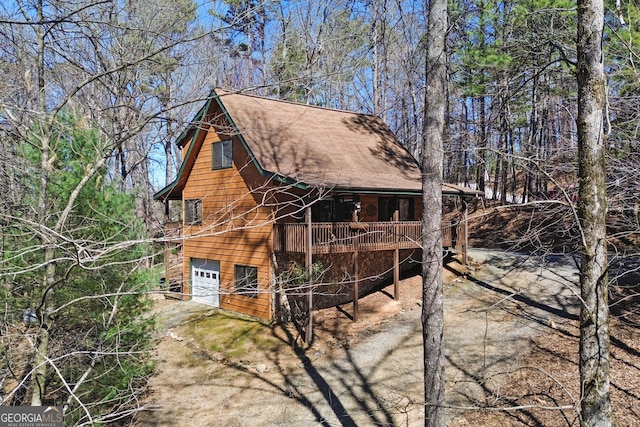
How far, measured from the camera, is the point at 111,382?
7840 millimetres

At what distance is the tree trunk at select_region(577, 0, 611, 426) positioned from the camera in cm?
361

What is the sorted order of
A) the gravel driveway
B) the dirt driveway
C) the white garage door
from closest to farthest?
1. the dirt driveway
2. the gravel driveway
3. the white garage door

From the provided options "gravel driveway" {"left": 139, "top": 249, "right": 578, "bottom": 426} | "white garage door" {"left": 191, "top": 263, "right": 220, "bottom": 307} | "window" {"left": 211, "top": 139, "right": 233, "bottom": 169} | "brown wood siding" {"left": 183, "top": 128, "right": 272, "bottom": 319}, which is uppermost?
"window" {"left": 211, "top": 139, "right": 233, "bottom": 169}

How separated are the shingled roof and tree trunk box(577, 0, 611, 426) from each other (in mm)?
8984

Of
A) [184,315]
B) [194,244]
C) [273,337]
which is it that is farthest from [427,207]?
[194,244]

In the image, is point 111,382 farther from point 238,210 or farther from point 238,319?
point 238,210

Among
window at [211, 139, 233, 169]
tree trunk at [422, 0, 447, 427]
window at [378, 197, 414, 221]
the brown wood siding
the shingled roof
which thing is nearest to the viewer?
tree trunk at [422, 0, 447, 427]

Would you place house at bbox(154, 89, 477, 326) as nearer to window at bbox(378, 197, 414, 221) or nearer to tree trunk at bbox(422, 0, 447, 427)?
window at bbox(378, 197, 414, 221)

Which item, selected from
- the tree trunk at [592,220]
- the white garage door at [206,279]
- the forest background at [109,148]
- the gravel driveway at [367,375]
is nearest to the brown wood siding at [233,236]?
the white garage door at [206,279]

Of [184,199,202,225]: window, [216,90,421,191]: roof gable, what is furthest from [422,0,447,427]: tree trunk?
[184,199,202,225]: window

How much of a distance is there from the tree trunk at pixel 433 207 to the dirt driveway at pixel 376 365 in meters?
1.06

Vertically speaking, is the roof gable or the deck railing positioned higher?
the roof gable

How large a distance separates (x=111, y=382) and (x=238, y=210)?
860 centimetres

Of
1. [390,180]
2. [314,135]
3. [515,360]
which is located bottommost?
[515,360]
